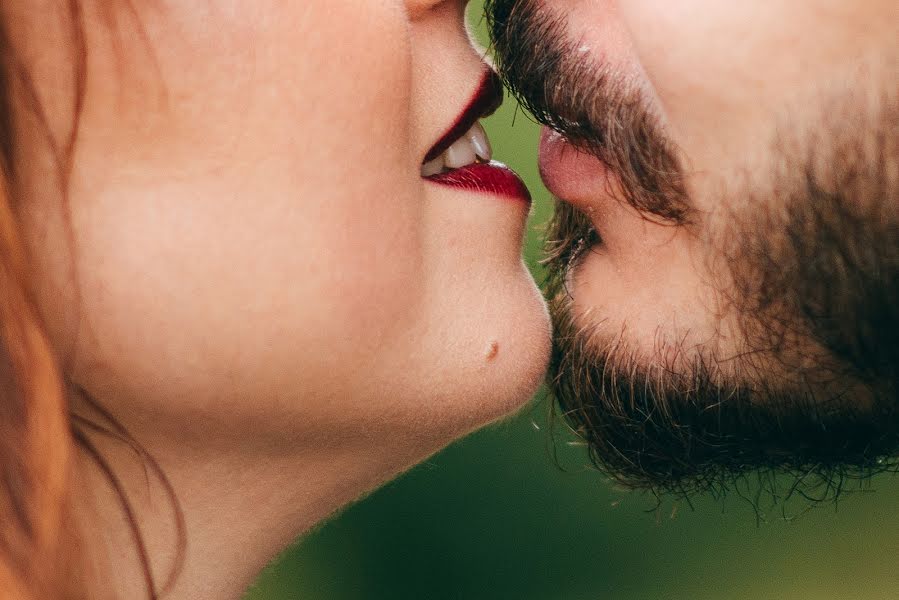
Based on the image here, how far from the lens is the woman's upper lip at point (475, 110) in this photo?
3.69ft

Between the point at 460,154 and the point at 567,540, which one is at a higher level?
the point at 460,154

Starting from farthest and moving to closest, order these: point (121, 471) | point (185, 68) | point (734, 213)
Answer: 1. point (734, 213)
2. point (121, 471)
3. point (185, 68)

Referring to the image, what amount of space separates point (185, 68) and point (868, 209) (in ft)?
2.12

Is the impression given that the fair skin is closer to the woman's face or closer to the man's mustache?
the woman's face

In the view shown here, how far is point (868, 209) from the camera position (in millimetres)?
1121

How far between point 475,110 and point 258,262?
0.30 meters

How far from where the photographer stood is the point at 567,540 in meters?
3.31

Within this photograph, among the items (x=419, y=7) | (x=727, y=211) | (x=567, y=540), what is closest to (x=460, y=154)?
(x=419, y=7)

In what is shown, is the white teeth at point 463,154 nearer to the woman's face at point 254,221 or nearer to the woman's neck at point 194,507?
the woman's face at point 254,221

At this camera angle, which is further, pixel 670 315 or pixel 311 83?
pixel 670 315

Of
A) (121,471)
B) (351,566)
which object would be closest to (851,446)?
(121,471)

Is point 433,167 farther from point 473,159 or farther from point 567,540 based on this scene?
point 567,540

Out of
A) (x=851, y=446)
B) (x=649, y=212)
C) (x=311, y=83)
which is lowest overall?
(x=851, y=446)

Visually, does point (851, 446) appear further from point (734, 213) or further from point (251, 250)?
point (251, 250)
